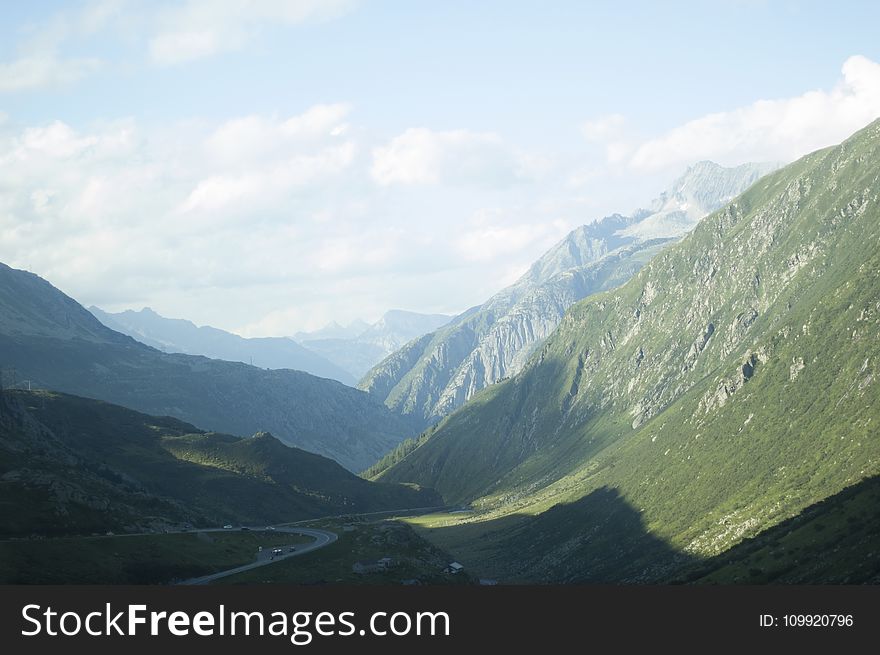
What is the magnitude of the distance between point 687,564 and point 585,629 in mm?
117380

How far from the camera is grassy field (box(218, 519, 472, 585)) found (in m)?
144

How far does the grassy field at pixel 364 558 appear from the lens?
14375 cm

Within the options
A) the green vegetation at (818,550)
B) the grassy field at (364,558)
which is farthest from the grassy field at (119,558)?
the green vegetation at (818,550)

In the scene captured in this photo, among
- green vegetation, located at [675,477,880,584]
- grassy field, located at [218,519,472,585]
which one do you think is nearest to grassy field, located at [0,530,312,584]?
grassy field, located at [218,519,472,585]

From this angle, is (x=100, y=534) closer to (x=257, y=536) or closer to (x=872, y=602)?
(x=257, y=536)

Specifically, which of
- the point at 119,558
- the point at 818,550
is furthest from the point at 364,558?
the point at 818,550

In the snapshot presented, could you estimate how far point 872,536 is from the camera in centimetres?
10656

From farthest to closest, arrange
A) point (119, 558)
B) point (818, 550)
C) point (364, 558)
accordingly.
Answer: point (364, 558)
point (119, 558)
point (818, 550)

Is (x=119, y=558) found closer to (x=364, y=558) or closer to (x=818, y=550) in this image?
(x=364, y=558)

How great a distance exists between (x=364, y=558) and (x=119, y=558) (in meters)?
50.0

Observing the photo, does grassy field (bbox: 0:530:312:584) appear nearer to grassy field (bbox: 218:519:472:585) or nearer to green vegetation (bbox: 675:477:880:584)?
grassy field (bbox: 218:519:472:585)

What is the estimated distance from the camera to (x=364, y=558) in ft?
547

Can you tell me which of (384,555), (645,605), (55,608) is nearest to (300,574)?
(384,555)

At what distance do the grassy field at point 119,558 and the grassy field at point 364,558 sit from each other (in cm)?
1084
